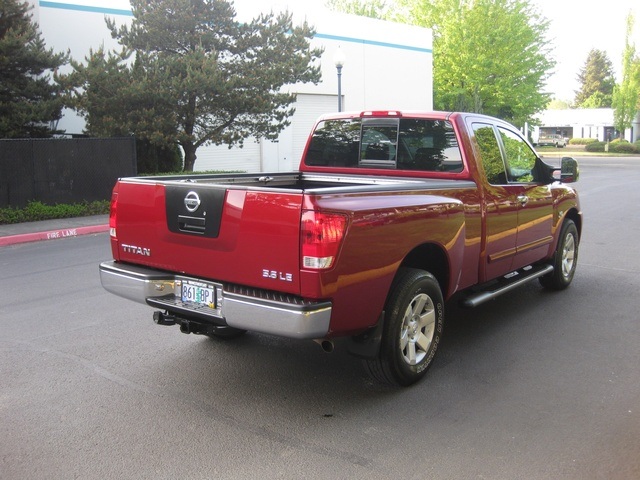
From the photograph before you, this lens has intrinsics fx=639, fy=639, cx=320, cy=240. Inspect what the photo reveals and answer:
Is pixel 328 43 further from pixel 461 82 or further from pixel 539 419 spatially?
pixel 539 419

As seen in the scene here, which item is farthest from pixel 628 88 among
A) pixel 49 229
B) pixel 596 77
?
pixel 49 229

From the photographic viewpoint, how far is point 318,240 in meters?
3.75

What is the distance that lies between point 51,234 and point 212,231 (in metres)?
9.75

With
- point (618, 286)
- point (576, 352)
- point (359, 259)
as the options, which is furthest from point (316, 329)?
point (618, 286)

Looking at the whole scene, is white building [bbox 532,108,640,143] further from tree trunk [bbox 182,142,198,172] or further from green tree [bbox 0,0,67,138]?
green tree [bbox 0,0,67,138]

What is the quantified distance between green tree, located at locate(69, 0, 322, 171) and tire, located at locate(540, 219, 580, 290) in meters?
11.8

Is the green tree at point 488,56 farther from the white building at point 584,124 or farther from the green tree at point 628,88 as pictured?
the white building at point 584,124

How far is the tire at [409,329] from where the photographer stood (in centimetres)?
434

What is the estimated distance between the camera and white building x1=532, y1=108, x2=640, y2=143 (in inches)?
3150

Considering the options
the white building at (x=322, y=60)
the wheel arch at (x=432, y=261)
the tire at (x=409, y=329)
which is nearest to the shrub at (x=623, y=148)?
the white building at (x=322, y=60)

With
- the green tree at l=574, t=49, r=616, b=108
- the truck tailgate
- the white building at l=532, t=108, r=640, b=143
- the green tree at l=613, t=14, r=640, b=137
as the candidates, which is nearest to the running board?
the truck tailgate

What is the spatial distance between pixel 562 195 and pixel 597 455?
4012 mm

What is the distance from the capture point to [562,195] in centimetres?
706

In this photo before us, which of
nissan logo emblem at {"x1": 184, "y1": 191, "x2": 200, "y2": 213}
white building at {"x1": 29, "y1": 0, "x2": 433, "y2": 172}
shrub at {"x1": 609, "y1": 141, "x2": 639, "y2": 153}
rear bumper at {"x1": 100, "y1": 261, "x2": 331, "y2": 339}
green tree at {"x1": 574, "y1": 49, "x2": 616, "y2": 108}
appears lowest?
rear bumper at {"x1": 100, "y1": 261, "x2": 331, "y2": 339}
